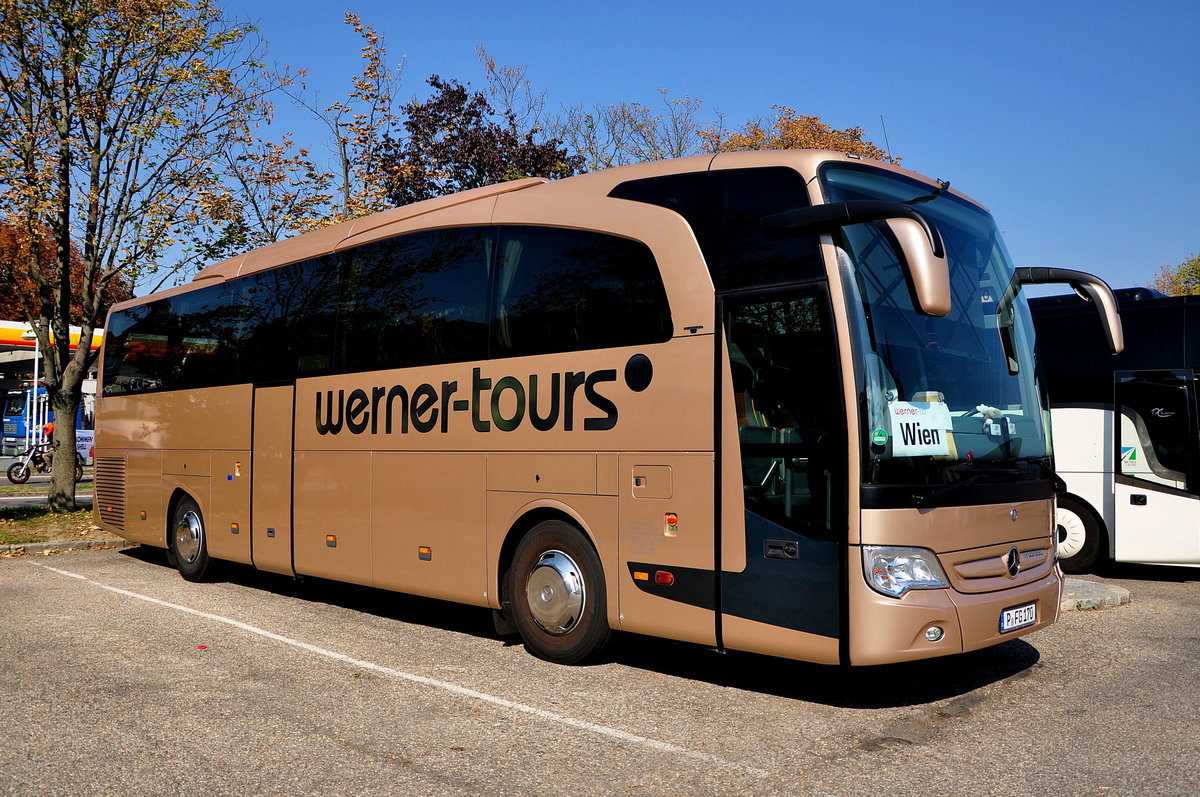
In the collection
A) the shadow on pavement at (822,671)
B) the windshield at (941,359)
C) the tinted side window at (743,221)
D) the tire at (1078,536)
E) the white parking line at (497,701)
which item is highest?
the tinted side window at (743,221)

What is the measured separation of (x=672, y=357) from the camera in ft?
22.8

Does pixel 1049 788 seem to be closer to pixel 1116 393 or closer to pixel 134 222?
pixel 1116 393

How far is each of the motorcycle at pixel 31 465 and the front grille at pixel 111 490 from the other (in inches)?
437

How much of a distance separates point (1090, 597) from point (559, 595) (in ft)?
19.6

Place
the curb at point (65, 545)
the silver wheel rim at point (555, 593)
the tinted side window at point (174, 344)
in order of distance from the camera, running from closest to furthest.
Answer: the silver wheel rim at point (555, 593) → the tinted side window at point (174, 344) → the curb at point (65, 545)

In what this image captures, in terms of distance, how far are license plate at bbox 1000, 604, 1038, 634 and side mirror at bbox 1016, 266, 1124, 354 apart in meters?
1.97

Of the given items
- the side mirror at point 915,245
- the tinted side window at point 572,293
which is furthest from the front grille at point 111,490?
the side mirror at point 915,245

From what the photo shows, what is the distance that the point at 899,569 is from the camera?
602cm

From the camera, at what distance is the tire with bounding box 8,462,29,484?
2705 centimetres

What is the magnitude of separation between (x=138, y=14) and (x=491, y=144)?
404 inches

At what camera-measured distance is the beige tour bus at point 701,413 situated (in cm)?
A: 609

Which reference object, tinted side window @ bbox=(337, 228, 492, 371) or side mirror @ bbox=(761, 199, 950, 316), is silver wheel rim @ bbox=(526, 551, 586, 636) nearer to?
tinted side window @ bbox=(337, 228, 492, 371)

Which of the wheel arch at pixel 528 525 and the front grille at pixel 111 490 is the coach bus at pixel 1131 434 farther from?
the front grille at pixel 111 490

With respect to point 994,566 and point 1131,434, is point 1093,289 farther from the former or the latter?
point 1131,434
